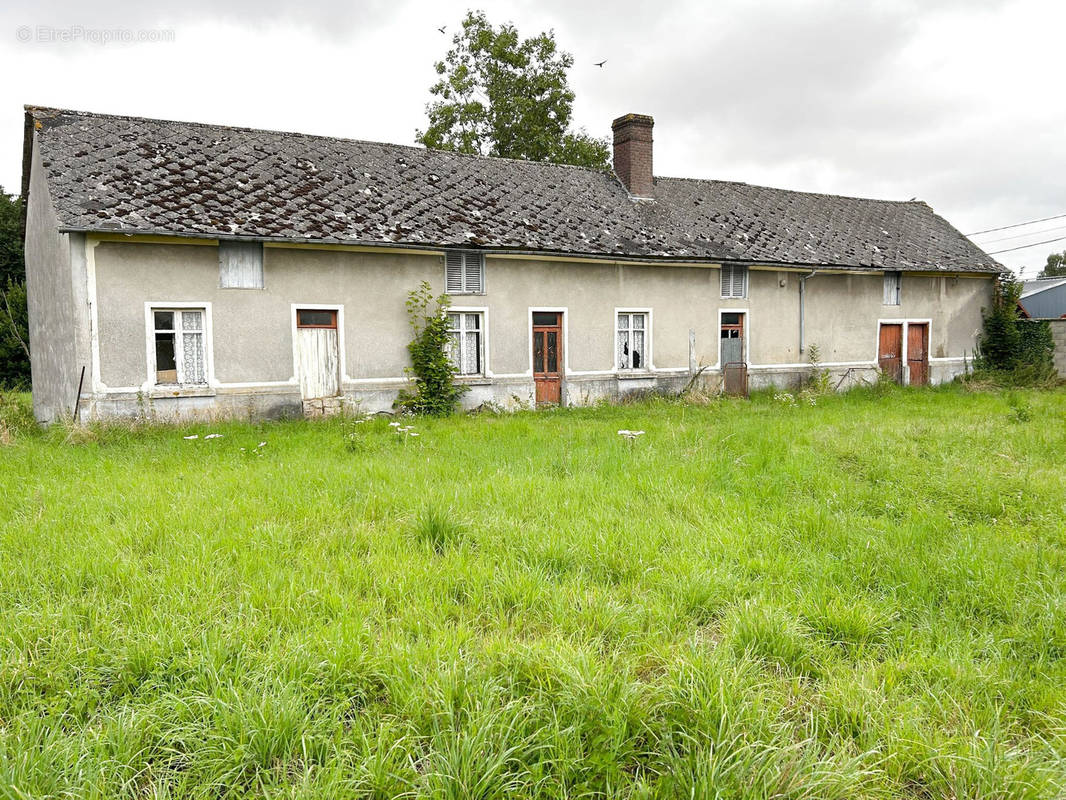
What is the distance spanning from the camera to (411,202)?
1469 centimetres

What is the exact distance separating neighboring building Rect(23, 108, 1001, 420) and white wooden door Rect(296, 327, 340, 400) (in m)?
0.03

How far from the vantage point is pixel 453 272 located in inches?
563

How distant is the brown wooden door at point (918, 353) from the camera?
2038 cm

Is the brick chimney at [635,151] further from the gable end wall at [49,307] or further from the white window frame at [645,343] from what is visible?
the gable end wall at [49,307]

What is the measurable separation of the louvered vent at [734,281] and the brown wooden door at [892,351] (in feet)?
17.9

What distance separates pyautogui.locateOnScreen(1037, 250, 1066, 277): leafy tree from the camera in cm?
8069

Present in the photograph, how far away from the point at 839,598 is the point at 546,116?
1050 inches

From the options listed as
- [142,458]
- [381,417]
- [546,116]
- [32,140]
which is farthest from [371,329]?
[546,116]

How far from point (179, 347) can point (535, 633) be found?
10808 mm

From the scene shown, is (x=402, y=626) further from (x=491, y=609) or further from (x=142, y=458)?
(x=142, y=458)

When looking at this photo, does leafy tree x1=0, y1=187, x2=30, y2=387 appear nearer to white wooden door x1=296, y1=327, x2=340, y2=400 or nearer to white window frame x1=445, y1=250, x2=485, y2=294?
white wooden door x1=296, y1=327, x2=340, y2=400

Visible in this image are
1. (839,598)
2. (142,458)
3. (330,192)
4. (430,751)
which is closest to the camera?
(430,751)

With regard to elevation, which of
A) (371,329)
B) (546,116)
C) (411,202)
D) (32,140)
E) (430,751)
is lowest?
(430,751)

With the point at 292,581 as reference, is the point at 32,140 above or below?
above
